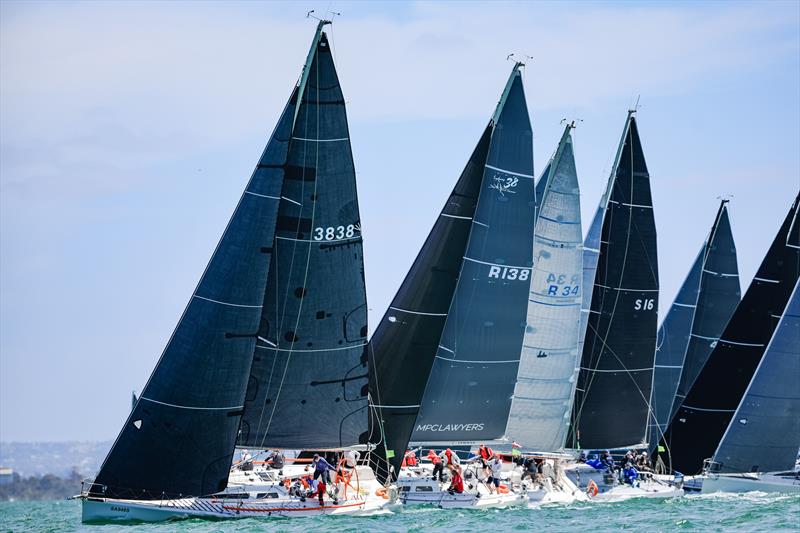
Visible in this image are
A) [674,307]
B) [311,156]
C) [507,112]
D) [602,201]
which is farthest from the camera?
[674,307]

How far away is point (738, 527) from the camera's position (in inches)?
1142

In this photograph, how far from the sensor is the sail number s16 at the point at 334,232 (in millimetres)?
31250

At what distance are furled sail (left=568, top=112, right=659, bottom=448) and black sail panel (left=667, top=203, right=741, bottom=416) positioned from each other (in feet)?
20.1

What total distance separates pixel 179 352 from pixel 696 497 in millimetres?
16174

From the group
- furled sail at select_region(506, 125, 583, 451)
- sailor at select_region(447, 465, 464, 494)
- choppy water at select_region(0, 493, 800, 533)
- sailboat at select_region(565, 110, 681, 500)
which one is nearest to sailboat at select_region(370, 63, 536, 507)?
furled sail at select_region(506, 125, 583, 451)

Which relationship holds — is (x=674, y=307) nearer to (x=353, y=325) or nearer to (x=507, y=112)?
(x=507, y=112)

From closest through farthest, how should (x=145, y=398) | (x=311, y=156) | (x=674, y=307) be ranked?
1. (x=145, y=398)
2. (x=311, y=156)
3. (x=674, y=307)

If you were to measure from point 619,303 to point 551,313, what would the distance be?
2.91m

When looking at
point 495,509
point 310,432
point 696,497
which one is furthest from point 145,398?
point 696,497

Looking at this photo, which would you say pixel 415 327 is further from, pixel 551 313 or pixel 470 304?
pixel 551 313

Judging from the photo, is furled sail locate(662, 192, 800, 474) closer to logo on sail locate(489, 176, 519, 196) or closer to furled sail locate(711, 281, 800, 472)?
furled sail locate(711, 281, 800, 472)

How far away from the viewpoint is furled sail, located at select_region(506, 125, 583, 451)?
3856cm

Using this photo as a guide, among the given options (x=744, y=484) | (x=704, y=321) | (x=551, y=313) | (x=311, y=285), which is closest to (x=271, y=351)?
(x=311, y=285)

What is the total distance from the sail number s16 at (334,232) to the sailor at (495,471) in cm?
713
